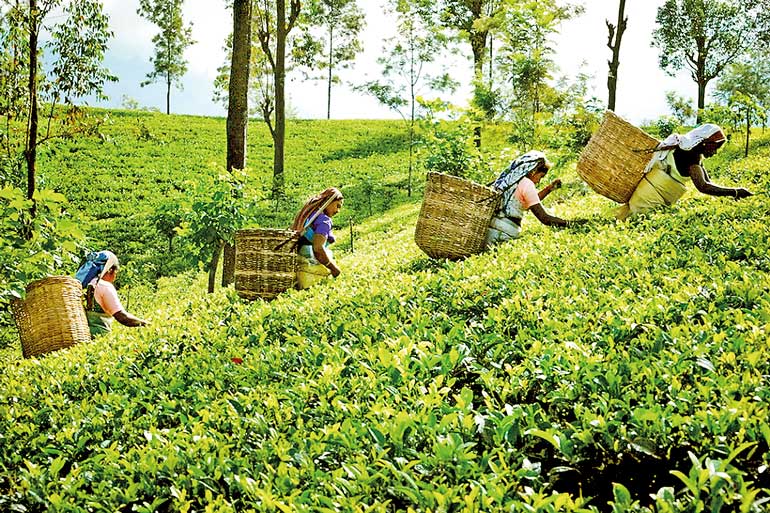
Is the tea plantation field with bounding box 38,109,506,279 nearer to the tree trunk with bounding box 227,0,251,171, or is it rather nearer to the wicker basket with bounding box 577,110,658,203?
the tree trunk with bounding box 227,0,251,171

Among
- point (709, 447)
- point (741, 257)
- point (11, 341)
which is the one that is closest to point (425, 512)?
point (709, 447)

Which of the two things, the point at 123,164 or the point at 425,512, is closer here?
the point at 425,512

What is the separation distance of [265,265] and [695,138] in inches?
194

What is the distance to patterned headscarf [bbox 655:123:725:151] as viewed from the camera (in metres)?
7.32

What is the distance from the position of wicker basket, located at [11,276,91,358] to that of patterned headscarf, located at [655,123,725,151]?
6.95 metres

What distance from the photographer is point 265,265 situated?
8.05 m

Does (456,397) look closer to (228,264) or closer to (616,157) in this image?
(616,157)

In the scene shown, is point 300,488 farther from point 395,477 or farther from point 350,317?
point 350,317

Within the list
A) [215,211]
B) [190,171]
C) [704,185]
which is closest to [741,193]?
[704,185]

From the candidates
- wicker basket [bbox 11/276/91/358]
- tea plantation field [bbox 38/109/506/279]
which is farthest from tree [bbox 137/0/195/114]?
wicker basket [bbox 11/276/91/358]

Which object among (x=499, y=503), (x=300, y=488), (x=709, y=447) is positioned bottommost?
(x=300, y=488)

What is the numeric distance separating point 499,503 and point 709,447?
873 mm

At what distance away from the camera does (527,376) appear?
3666 millimetres

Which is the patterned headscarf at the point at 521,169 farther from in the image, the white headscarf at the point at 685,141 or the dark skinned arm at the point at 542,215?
the white headscarf at the point at 685,141
